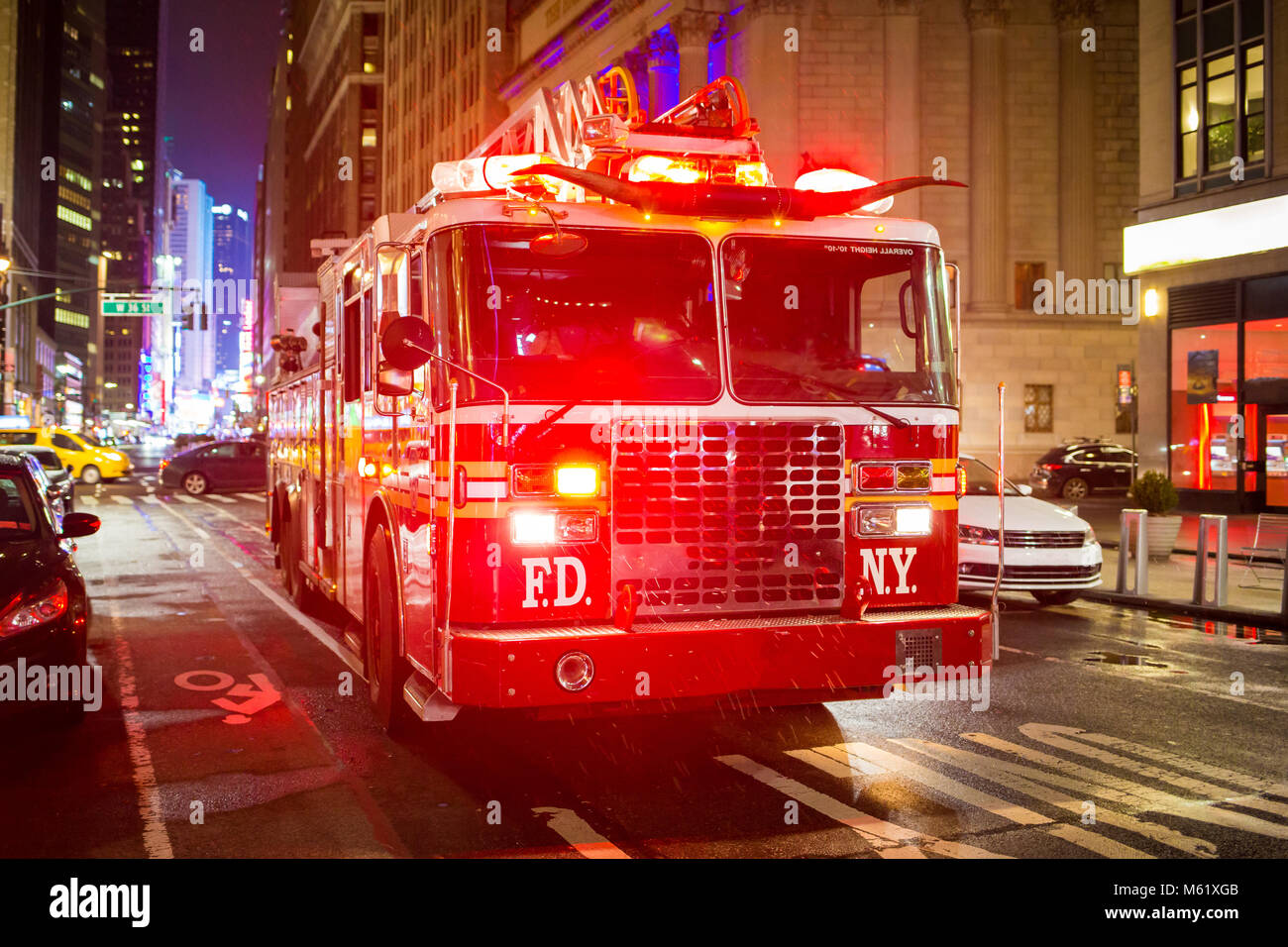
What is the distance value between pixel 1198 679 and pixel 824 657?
186 inches

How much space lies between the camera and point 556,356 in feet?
19.5

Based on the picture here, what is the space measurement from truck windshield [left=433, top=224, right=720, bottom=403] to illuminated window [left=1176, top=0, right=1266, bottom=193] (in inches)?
944

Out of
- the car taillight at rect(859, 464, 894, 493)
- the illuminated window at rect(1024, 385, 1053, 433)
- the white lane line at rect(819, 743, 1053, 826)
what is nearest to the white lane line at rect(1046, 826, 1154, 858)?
the white lane line at rect(819, 743, 1053, 826)

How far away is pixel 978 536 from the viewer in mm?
12539

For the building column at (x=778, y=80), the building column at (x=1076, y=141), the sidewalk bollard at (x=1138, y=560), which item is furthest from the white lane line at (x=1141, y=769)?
the building column at (x=1076, y=141)

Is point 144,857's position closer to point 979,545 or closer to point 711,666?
point 711,666

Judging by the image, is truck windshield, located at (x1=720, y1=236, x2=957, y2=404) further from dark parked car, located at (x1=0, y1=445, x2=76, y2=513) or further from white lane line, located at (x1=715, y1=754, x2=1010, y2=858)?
dark parked car, located at (x1=0, y1=445, x2=76, y2=513)

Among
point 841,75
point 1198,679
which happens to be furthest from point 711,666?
point 841,75

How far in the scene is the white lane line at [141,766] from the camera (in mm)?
5344

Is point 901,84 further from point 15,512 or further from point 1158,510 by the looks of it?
point 15,512

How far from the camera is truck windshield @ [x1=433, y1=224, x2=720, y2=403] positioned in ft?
19.2

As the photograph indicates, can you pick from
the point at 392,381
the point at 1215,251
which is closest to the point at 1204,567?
the point at 392,381

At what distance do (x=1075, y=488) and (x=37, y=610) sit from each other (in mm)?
32678

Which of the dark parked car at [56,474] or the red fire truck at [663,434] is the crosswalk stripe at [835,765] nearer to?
the red fire truck at [663,434]
